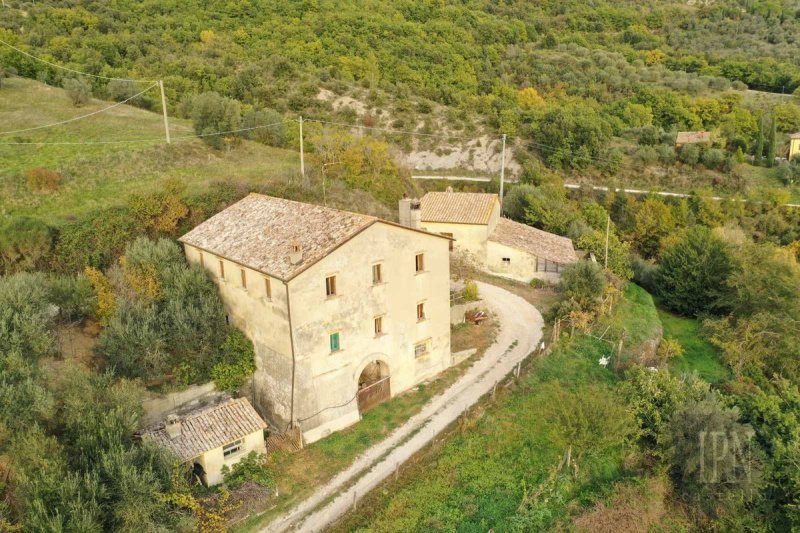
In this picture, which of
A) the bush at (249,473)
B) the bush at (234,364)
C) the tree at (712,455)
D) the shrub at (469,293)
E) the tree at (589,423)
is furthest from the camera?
the shrub at (469,293)

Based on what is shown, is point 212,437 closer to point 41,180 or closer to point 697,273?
point 41,180

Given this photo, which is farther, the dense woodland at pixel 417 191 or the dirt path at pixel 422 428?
the dirt path at pixel 422 428

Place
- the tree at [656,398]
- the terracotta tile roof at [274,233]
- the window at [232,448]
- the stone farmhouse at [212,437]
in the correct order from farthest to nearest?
the tree at [656,398] → the terracotta tile roof at [274,233] → the window at [232,448] → the stone farmhouse at [212,437]

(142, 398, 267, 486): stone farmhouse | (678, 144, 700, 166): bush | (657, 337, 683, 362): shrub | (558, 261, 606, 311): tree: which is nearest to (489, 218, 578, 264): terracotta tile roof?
(558, 261, 606, 311): tree

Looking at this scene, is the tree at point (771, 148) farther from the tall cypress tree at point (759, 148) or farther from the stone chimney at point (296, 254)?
the stone chimney at point (296, 254)

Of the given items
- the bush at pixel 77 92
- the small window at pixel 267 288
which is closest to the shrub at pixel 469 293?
the small window at pixel 267 288

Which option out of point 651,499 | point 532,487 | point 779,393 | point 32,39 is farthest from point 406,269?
point 32,39

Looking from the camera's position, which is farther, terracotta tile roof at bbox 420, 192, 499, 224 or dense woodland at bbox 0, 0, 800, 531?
terracotta tile roof at bbox 420, 192, 499, 224

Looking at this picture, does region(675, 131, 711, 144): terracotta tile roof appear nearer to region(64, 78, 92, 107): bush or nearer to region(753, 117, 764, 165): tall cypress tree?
region(753, 117, 764, 165): tall cypress tree
